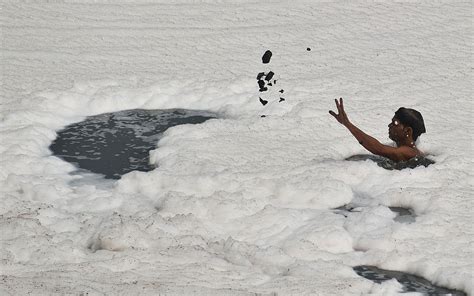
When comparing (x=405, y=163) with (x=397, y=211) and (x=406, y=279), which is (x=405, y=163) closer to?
(x=397, y=211)

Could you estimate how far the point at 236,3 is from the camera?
9.39 metres

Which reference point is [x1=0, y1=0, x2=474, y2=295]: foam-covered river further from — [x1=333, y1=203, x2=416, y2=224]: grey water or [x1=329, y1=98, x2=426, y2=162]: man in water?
[x1=329, y1=98, x2=426, y2=162]: man in water

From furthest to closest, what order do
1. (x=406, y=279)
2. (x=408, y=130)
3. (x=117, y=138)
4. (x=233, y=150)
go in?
(x=117, y=138), (x=233, y=150), (x=408, y=130), (x=406, y=279)

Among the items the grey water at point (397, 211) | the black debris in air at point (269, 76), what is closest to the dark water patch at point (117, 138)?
the black debris in air at point (269, 76)

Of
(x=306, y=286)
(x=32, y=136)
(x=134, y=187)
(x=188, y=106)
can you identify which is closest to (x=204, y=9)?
(x=188, y=106)

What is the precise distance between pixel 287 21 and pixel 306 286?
205 inches

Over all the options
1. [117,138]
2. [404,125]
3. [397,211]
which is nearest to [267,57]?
[117,138]

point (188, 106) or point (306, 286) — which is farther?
point (188, 106)

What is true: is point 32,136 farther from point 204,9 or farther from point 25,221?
point 204,9

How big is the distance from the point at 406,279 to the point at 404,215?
0.76m

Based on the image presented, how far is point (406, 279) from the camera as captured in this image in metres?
4.36

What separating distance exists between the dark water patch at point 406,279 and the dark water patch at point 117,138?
1.86 meters

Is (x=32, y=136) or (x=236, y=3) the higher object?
(x=236, y=3)

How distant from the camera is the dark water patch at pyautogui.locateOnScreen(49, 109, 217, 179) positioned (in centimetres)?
592
